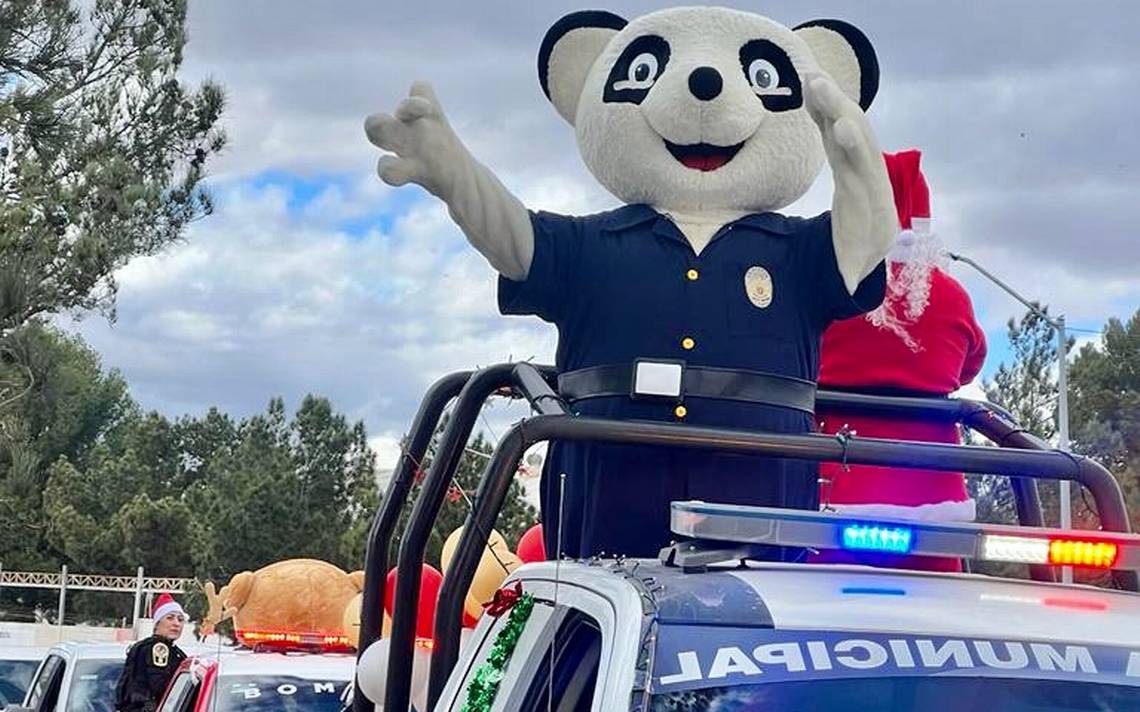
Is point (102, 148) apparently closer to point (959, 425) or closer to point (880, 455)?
point (959, 425)

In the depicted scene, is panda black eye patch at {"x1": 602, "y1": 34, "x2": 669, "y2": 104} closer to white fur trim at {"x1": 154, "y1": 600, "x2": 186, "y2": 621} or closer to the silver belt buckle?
the silver belt buckle

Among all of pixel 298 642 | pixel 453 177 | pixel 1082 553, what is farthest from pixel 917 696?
pixel 298 642

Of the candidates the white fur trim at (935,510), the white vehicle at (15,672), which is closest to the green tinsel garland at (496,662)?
the white fur trim at (935,510)

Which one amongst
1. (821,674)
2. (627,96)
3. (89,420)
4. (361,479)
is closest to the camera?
(821,674)

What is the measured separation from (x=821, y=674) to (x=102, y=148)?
1593 centimetres

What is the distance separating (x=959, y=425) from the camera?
18.0 feet

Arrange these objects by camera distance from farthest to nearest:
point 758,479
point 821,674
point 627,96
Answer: point 627,96, point 758,479, point 821,674

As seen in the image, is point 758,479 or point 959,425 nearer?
point 758,479

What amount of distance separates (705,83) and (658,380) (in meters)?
→ 0.96

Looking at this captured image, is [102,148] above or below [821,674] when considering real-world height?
above

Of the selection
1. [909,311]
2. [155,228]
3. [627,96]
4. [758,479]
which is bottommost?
[758,479]

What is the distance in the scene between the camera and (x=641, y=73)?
5383 mm

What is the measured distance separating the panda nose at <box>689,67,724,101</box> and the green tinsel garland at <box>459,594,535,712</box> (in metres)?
1.96

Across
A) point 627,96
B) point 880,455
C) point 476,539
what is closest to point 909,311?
point 627,96
